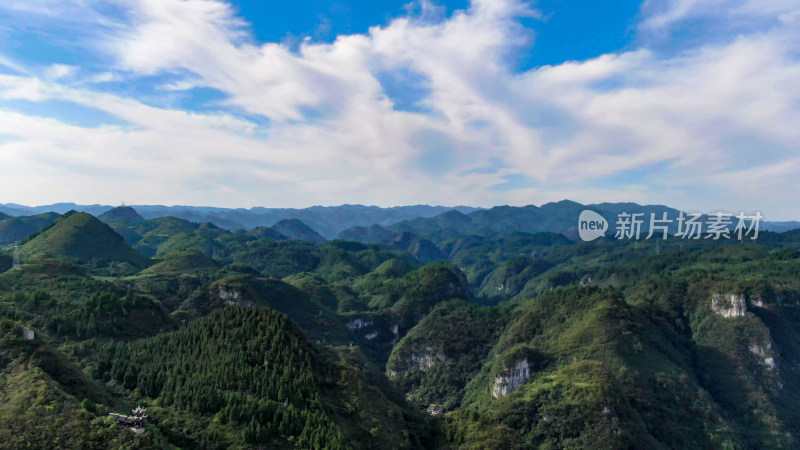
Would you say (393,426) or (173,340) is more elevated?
(173,340)

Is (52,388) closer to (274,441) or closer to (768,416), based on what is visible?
(274,441)

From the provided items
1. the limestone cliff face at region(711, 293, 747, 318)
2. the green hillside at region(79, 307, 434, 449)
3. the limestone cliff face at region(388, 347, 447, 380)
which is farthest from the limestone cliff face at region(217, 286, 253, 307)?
the limestone cliff face at region(711, 293, 747, 318)

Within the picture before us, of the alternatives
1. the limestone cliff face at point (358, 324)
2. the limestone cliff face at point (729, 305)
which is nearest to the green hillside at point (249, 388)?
the limestone cliff face at point (358, 324)

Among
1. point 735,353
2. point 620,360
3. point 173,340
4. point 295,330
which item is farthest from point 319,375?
point 735,353

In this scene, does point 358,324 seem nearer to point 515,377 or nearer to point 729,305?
point 515,377

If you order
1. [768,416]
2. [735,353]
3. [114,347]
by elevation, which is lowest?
[768,416]

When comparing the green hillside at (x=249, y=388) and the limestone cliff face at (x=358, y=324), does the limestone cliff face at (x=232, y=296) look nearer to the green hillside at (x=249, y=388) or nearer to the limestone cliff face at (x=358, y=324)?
the limestone cliff face at (x=358, y=324)

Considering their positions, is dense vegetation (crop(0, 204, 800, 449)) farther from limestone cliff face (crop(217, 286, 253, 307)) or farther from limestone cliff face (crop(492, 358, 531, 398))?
limestone cliff face (crop(217, 286, 253, 307))
